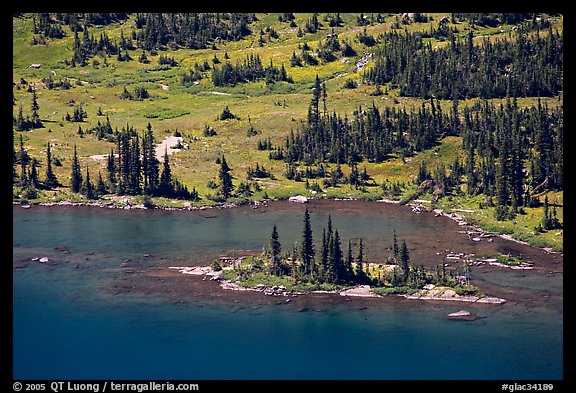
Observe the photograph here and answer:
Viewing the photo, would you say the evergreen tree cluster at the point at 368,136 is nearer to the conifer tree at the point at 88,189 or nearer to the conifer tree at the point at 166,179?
the conifer tree at the point at 166,179

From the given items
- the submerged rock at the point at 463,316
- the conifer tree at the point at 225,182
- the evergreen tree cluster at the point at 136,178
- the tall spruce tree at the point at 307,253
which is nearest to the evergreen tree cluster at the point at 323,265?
the tall spruce tree at the point at 307,253

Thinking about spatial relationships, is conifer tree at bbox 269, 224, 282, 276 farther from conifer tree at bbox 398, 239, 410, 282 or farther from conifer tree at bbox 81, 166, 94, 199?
conifer tree at bbox 81, 166, 94, 199

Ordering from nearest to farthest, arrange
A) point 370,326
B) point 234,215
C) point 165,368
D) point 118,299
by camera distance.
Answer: point 165,368, point 370,326, point 118,299, point 234,215

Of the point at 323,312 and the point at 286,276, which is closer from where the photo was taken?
the point at 323,312

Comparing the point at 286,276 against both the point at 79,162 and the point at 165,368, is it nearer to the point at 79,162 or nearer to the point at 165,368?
the point at 165,368

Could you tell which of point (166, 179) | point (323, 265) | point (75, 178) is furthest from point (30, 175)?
point (323, 265)

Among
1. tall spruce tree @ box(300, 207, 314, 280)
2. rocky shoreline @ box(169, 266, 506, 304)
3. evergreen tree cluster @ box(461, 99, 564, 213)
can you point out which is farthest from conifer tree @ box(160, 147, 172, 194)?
evergreen tree cluster @ box(461, 99, 564, 213)

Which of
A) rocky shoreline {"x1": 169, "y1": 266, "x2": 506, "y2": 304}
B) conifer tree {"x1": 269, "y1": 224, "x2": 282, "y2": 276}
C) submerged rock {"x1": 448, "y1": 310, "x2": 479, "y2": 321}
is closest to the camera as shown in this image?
submerged rock {"x1": 448, "y1": 310, "x2": 479, "y2": 321}

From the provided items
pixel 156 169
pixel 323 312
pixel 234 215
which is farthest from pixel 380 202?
pixel 323 312
